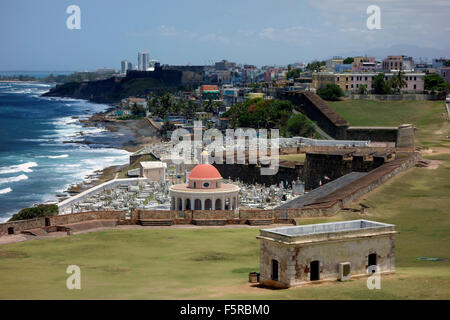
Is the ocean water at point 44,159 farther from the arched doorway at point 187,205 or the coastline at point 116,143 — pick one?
the arched doorway at point 187,205

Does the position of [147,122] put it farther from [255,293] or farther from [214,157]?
[255,293]

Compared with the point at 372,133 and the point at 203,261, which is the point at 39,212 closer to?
the point at 203,261

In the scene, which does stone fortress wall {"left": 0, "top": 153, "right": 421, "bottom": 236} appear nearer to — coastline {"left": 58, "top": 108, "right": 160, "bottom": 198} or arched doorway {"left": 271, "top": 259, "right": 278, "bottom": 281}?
arched doorway {"left": 271, "top": 259, "right": 278, "bottom": 281}

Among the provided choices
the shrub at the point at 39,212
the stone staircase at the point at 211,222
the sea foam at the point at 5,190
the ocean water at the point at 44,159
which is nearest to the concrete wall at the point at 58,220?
the stone staircase at the point at 211,222

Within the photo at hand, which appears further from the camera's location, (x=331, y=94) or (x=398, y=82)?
(x=398, y=82)

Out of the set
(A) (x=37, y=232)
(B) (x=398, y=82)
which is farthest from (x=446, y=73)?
(A) (x=37, y=232)
